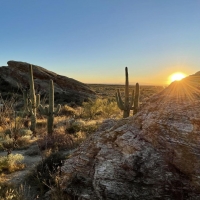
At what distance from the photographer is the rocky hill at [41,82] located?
33.2 meters

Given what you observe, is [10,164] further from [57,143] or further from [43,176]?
[57,143]

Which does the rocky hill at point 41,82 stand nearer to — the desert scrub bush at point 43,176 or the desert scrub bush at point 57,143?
the desert scrub bush at point 57,143

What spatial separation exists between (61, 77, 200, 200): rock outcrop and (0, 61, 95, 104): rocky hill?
27535 mm

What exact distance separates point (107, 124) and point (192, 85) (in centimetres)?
254

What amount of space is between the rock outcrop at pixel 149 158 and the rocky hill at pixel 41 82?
90.3 ft

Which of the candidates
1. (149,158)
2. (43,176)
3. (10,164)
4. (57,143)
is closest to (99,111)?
(57,143)

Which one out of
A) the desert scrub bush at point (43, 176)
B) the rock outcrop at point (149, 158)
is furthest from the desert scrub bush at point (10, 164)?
the rock outcrop at point (149, 158)

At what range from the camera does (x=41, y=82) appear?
3356 centimetres

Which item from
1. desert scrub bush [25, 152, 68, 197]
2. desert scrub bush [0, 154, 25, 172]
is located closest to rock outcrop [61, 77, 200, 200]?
desert scrub bush [25, 152, 68, 197]

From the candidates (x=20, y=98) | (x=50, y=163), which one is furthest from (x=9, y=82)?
(x=50, y=163)

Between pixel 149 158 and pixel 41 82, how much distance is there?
31.0 metres

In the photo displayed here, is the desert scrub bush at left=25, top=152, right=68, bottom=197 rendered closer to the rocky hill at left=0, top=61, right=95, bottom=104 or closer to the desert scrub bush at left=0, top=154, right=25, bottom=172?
the desert scrub bush at left=0, top=154, right=25, bottom=172

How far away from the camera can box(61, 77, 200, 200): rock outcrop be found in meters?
3.76

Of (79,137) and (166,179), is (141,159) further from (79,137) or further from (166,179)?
(79,137)
